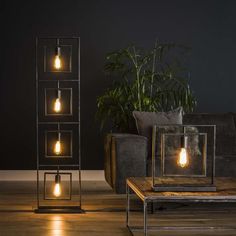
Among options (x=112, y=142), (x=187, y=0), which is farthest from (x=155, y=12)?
(x=112, y=142)

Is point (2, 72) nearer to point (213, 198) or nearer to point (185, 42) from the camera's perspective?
point (185, 42)

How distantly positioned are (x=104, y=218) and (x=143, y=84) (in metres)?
2.21

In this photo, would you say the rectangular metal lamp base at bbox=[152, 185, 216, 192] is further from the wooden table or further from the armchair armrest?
the armchair armrest

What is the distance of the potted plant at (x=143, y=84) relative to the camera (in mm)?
6566

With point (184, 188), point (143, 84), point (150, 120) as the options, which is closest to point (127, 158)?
point (150, 120)

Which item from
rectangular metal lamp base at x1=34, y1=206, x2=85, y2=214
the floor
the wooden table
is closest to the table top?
the wooden table

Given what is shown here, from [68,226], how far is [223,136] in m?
2.26

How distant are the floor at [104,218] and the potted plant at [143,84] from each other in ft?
3.42

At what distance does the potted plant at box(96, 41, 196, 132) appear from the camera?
21.5ft

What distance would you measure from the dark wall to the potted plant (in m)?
0.16

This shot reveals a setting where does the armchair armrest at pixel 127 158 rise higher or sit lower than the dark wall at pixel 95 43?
lower

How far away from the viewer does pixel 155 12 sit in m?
7.34

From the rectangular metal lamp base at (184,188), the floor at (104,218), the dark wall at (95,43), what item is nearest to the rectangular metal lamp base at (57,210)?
the floor at (104,218)

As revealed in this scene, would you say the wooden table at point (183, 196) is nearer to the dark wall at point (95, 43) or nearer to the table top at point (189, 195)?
the table top at point (189, 195)
